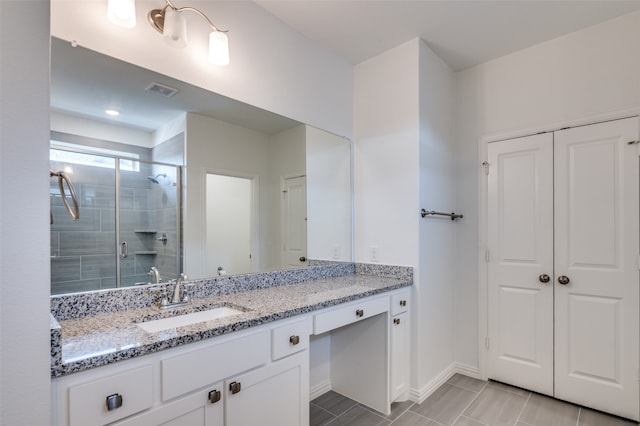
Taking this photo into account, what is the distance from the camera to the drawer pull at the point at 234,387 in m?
1.29

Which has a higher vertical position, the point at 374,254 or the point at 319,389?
the point at 374,254

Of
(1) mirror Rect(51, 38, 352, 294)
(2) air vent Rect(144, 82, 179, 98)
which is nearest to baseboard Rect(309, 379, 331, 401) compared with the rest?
(1) mirror Rect(51, 38, 352, 294)

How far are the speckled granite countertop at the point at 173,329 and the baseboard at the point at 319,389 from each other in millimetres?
820

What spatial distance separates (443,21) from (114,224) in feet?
7.70

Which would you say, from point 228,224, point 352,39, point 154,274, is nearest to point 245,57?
point 352,39

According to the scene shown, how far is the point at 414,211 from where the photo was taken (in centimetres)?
238

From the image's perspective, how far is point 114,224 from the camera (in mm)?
1495

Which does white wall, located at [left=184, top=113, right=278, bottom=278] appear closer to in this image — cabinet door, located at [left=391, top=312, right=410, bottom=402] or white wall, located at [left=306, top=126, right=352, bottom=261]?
white wall, located at [left=306, top=126, right=352, bottom=261]

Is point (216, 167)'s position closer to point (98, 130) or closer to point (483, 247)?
point (98, 130)

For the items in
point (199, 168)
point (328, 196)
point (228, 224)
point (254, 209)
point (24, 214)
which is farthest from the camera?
point (328, 196)

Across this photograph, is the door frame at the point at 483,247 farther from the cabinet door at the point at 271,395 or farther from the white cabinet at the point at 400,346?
the cabinet door at the point at 271,395

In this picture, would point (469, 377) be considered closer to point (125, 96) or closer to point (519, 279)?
point (519, 279)

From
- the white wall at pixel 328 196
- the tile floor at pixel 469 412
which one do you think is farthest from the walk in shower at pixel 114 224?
the tile floor at pixel 469 412

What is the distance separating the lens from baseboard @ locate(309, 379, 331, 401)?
238 centimetres
